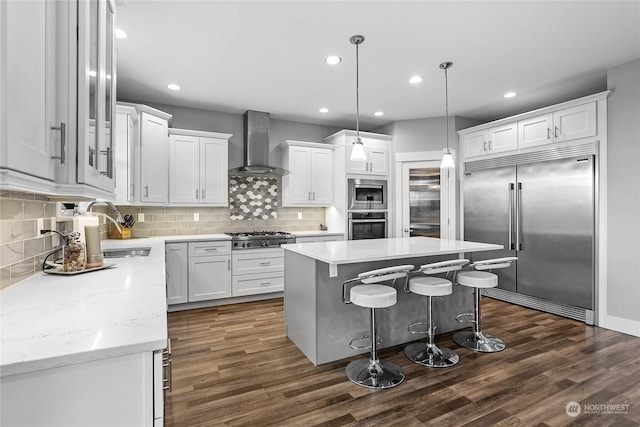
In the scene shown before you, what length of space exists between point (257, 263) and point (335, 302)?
1.97 m

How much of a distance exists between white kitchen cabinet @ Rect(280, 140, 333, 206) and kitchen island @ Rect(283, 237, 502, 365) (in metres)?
1.92

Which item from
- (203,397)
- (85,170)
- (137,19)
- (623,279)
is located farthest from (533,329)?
(137,19)

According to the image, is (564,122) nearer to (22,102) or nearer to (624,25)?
(624,25)

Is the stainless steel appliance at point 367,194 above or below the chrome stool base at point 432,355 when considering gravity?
above

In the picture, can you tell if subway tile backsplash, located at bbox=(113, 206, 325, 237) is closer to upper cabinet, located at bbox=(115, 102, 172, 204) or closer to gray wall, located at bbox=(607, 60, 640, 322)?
upper cabinet, located at bbox=(115, 102, 172, 204)

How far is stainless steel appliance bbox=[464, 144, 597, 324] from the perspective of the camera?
140 inches

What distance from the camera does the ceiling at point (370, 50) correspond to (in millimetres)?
2402

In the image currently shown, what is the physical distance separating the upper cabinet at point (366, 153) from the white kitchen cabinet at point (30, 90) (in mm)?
4110

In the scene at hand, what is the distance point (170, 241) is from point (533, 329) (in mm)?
4156

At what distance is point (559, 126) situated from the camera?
3.76m

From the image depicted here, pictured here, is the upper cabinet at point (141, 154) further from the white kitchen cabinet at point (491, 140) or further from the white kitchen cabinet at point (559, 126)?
the white kitchen cabinet at point (559, 126)

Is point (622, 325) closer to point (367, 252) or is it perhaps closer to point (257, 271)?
point (367, 252)

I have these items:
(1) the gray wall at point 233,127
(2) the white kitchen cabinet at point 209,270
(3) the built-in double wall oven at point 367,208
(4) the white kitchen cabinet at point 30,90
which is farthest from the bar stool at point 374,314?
(1) the gray wall at point 233,127

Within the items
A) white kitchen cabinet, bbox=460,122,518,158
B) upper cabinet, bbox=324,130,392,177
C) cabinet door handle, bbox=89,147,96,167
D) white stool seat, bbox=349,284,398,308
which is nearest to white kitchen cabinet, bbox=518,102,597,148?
white kitchen cabinet, bbox=460,122,518,158
